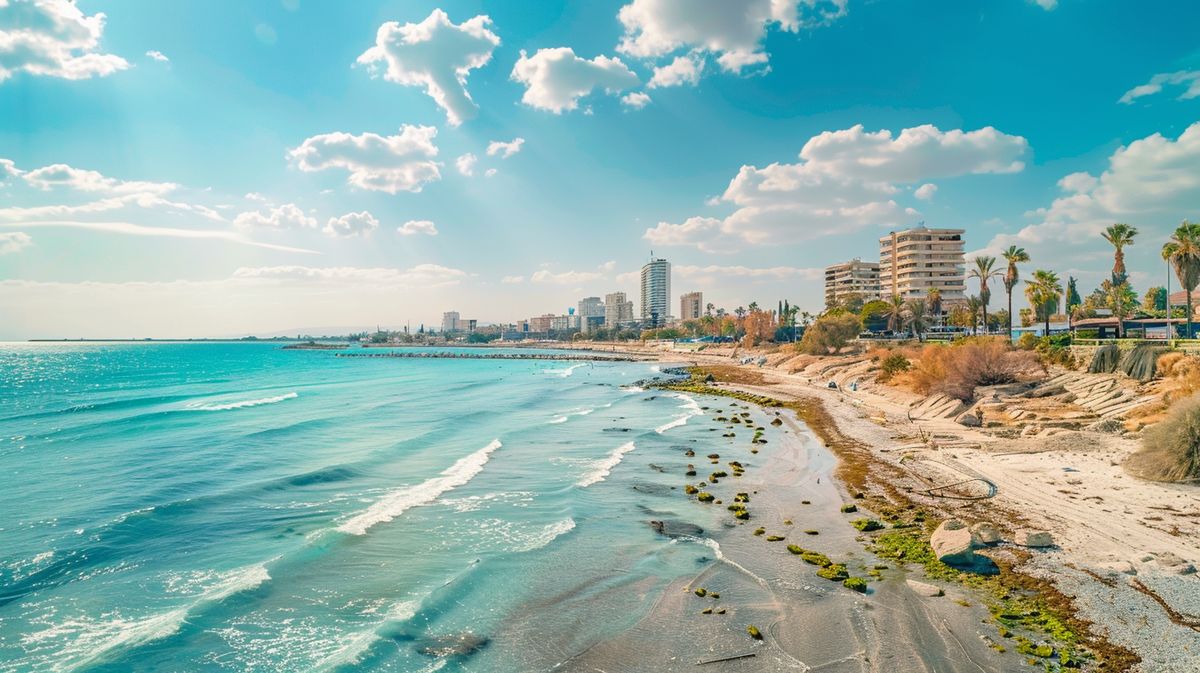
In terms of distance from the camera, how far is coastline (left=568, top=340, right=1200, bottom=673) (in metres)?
9.20

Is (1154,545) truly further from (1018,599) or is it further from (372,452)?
(372,452)

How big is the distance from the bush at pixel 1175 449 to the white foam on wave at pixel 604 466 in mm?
17373

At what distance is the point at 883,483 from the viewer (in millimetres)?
19406

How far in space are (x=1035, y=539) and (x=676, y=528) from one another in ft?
28.0

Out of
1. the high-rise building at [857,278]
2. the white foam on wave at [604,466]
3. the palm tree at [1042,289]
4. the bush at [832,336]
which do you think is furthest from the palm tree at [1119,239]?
the high-rise building at [857,278]

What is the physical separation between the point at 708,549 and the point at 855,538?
3.83 meters

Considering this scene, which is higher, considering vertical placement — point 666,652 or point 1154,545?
point 1154,545

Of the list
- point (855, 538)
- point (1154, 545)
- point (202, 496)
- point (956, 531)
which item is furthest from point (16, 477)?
point (1154, 545)

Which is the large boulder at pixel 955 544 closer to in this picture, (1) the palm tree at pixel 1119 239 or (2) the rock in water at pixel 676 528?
(2) the rock in water at pixel 676 528

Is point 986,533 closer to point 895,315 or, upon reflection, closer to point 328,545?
point 328,545

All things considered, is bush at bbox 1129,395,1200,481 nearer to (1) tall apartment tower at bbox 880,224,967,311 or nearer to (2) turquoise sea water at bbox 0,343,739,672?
(2) turquoise sea water at bbox 0,343,739,672

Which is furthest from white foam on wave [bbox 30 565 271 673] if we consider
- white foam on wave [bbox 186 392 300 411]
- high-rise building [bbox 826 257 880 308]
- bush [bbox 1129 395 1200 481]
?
high-rise building [bbox 826 257 880 308]

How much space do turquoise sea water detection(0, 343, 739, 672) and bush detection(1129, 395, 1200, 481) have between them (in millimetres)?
13073

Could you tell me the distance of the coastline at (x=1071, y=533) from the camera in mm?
9203
